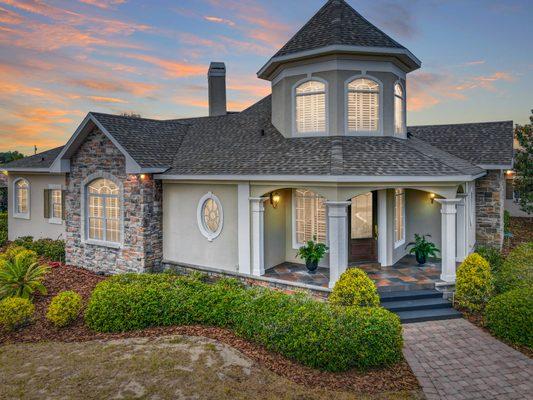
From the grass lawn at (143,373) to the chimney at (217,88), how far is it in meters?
13.0

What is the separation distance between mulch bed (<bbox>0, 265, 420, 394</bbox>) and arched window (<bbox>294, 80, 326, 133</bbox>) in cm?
696

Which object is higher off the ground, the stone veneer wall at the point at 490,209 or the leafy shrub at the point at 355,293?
the stone veneer wall at the point at 490,209

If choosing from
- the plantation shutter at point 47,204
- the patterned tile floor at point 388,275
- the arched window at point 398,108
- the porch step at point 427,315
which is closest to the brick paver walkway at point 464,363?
the porch step at point 427,315

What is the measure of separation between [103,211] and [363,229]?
9.15 meters

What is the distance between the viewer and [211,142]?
1355cm

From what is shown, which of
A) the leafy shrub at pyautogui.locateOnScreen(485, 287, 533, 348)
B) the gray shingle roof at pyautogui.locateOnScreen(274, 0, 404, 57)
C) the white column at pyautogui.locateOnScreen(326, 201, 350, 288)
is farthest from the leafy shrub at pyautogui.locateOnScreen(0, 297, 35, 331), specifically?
the leafy shrub at pyautogui.locateOnScreen(485, 287, 533, 348)

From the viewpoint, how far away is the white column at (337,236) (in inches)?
356

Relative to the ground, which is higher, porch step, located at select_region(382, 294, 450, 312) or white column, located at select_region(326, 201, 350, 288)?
white column, located at select_region(326, 201, 350, 288)

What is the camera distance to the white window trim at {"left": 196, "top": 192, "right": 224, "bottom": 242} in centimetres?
1134

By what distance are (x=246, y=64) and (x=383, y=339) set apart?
15197 millimetres

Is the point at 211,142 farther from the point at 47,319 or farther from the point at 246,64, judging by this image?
the point at 47,319

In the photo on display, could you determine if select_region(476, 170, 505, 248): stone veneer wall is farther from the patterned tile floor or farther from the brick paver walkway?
the brick paver walkway

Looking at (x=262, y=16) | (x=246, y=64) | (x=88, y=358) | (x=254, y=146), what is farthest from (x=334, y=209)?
(x=246, y=64)

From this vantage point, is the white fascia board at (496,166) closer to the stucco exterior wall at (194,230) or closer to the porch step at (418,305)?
the porch step at (418,305)
